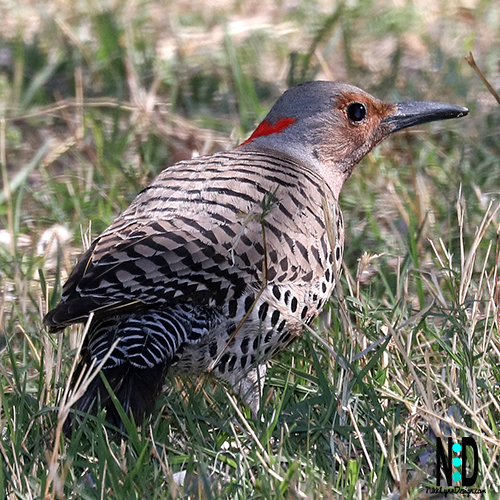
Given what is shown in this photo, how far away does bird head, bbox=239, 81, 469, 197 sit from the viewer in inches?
182

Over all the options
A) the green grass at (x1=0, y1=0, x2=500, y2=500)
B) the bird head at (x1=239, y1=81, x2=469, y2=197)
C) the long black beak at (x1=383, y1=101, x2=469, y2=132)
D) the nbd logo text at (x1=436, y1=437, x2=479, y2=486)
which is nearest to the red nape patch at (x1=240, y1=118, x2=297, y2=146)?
the bird head at (x1=239, y1=81, x2=469, y2=197)

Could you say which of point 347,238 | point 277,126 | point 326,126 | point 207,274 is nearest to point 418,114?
point 326,126

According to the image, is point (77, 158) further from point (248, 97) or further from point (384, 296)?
point (384, 296)

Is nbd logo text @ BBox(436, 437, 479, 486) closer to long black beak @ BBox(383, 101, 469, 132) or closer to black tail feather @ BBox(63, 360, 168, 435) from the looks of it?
black tail feather @ BBox(63, 360, 168, 435)

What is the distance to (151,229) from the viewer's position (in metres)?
3.53

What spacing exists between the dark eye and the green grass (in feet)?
1.84

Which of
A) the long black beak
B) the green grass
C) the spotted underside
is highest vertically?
the long black beak

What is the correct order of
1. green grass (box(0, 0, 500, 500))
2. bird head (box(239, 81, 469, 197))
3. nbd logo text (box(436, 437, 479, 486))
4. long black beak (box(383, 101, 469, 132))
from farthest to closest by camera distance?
long black beak (box(383, 101, 469, 132))
bird head (box(239, 81, 469, 197))
green grass (box(0, 0, 500, 500))
nbd logo text (box(436, 437, 479, 486))

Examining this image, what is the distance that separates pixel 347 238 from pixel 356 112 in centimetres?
82

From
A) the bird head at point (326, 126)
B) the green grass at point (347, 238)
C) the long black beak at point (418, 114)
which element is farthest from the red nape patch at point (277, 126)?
the green grass at point (347, 238)

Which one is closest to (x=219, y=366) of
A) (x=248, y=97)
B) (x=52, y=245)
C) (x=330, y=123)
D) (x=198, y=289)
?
(x=198, y=289)

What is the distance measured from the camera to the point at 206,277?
3.44m

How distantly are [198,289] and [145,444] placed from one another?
2.23 ft

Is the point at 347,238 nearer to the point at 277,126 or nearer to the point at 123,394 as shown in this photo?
the point at 277,126
